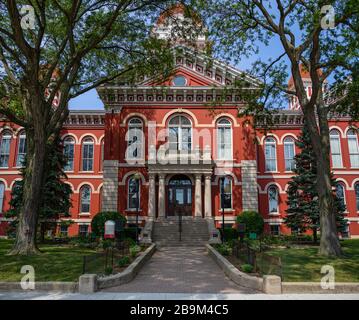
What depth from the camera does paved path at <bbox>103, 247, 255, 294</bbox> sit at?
29.2 ft

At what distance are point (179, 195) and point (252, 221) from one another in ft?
19.4

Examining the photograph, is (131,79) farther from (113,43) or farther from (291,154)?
(291,154)

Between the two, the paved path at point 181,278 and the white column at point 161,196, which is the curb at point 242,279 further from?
the white column at point 161,196

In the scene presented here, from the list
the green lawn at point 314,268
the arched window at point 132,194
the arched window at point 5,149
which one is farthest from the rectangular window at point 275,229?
the arched window at point 5,149

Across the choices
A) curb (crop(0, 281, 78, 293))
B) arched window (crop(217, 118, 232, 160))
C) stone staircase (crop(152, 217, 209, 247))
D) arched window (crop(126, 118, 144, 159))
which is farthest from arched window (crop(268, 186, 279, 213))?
curb (crop(0, 281, 78, 293))

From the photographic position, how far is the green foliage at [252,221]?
23.0m

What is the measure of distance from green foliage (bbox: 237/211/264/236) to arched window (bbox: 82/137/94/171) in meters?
15.9

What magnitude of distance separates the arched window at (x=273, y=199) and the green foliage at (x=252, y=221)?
7.49 meters

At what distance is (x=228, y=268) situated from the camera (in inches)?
432

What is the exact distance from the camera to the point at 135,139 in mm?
26641

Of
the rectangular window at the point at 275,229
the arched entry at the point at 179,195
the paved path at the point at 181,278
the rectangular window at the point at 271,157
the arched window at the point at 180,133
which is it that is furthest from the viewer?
the rectangular window at the point at 271,157

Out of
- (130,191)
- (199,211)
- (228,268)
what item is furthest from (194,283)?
(130,191)

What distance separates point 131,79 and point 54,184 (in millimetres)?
8870
